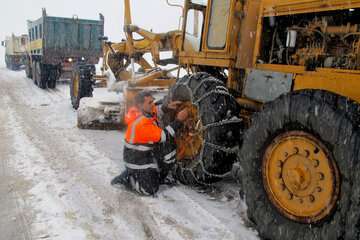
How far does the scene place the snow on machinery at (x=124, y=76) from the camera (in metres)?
7.87

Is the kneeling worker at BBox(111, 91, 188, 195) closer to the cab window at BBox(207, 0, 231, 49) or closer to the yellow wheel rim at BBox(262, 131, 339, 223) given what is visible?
the cab window at BBox(207, 0, 231, 49)

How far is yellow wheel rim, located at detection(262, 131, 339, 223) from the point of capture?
2775 mm

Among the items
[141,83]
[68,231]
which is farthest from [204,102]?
[141,83]

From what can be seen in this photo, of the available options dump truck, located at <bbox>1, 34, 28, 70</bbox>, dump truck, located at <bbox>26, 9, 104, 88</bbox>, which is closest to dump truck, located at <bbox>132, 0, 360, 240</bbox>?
dump truck, located at <bbox>26, 9, 104, 88</bbox>

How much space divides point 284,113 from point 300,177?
19.0 inches

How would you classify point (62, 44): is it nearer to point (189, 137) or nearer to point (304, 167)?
point (189, 137)

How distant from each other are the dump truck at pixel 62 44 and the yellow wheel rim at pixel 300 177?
11.7 metres

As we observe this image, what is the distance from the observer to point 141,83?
8.20m

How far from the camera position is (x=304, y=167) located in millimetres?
2951

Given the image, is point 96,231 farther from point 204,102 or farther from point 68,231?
point 204,102

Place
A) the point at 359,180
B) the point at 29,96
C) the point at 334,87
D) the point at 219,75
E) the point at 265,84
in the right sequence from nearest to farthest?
1. the point at 359,180
2. the point at 334,87
3. the point at 265,84
4. the point at 219,75
5. the point at 29,96

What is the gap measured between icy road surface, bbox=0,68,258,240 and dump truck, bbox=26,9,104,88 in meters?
7.98

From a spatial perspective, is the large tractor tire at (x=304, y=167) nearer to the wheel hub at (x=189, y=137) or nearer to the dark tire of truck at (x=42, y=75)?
the wheel hub at (x=189, y=137)

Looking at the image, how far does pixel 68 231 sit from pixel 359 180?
2.40m
